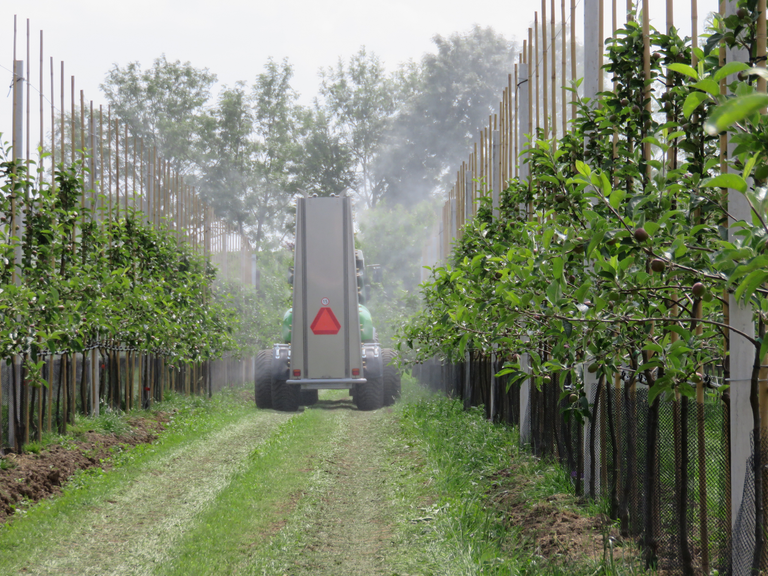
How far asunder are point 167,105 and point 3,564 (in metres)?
44.4

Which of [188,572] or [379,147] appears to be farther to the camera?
[379,147]

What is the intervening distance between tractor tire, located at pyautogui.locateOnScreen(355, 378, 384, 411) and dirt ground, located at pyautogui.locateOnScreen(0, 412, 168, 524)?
7.06m

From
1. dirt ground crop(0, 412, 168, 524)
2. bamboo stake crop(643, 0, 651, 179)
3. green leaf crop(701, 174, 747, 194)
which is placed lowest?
dirt ground crop(0, 412, 168, 524)

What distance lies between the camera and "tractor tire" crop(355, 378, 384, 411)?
17172 mm

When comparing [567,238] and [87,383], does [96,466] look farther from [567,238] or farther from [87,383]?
[567,238]

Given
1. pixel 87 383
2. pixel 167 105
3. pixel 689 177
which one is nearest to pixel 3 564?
pixel 689 177

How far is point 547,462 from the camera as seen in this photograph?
7254 millimetres

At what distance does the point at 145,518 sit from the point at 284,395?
10.8 m

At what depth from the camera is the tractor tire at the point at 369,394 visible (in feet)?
56.3

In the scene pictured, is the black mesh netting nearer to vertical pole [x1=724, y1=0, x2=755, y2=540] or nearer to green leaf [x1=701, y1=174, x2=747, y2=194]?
vertical pole [x1=724, y1=0, x2=755, y2=540]

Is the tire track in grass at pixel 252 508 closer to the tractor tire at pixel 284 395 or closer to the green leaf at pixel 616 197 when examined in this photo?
the green leaf at pixel 616 197

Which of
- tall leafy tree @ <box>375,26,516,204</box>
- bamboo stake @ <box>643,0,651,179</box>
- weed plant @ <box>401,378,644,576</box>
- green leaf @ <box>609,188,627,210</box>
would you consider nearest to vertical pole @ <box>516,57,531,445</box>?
weed plant @ <box>401,378,644,576</box>

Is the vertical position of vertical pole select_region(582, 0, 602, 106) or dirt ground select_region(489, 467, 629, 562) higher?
vertical pole select_region(582, 0, 602, 106)

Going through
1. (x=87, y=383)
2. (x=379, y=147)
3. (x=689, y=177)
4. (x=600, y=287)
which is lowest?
(x=87, y=383)
